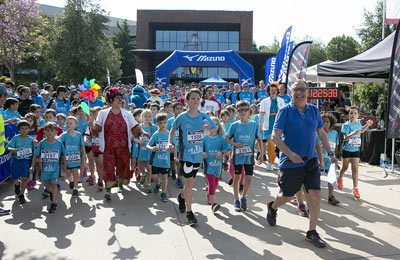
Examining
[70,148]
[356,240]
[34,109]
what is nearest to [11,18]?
[34,109]

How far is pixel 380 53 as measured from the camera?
924 cm

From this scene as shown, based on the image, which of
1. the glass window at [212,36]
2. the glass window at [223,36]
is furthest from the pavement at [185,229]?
the glass window at [223,36]

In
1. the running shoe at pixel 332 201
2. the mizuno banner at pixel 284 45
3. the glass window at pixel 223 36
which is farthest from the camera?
the glass window at pixel 223 36

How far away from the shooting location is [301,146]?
3.97m

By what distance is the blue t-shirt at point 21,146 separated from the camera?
584cm

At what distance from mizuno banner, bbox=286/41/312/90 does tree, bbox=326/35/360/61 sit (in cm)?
4663

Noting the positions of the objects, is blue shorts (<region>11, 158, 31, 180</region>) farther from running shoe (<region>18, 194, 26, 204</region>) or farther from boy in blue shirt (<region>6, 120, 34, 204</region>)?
running shoe (<region>18, 194, 26, 204</region>)

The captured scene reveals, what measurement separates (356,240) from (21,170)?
17.5 ft

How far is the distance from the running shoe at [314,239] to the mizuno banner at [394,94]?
439cm

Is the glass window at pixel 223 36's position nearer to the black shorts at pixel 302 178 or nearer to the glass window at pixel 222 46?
the glass window at pixel 222 46

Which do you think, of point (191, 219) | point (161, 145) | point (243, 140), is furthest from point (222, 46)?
point (191, 219)

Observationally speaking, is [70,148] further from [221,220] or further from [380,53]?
[380,53]

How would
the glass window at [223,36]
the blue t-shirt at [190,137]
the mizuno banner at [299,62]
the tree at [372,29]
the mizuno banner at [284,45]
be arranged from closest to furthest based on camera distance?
the blue t-shirt at [190,137]
the mizuno banner at [299,62]
the mizuno banner at [284,45]
the tree at [372,29]
the glass window at [223,36]

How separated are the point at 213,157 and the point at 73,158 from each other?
2.64 metres
